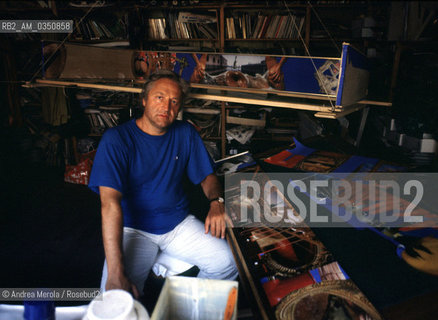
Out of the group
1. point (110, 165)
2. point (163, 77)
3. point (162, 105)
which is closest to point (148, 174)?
point (110, 165)

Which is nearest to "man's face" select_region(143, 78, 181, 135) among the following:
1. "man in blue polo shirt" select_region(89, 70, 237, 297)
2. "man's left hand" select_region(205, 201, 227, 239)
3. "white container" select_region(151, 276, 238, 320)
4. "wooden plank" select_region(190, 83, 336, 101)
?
"man in blue polo shirt" select_region(89, 70, 237, 297)

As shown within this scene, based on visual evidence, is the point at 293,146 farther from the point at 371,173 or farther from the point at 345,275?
the point at 345,275

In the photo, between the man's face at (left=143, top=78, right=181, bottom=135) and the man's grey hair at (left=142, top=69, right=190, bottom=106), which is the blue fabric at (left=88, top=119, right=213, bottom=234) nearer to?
the man's face at (left=143, top=78, right=181, bottom=135)

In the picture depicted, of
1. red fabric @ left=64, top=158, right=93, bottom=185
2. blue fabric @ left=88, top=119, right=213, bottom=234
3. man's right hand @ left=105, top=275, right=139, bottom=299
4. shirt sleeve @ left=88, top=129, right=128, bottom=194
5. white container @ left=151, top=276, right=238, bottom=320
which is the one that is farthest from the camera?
red fabric @ left=64, top=158, right=93, bottom=185

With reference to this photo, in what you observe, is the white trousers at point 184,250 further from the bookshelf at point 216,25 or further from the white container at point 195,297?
the bookshelf at point 216,25

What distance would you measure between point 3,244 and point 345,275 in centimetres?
255

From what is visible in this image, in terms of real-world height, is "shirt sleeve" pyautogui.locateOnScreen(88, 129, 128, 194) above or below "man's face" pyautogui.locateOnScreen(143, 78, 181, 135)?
below

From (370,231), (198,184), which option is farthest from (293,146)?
(370,231)

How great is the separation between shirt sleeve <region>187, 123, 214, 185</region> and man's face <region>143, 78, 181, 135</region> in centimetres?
19

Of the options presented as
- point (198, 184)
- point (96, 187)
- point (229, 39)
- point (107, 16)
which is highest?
point (107, 16)

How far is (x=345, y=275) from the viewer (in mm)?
960

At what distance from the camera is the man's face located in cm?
158

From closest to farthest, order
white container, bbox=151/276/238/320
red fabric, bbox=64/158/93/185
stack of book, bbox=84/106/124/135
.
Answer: white container, bbox=151/276/238/320 → red fabric, bbox=64/158/93/185 → stack of book, bbox=84/106/124/135

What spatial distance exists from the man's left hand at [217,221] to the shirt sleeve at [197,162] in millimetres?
289
